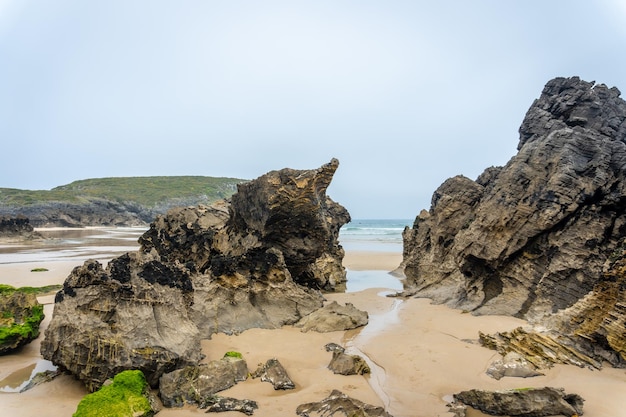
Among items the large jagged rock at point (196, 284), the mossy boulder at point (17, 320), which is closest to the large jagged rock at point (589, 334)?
the large jagged rock at point (196, 284)

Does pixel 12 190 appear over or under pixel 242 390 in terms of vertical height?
over

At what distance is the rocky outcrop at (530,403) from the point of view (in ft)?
22.3

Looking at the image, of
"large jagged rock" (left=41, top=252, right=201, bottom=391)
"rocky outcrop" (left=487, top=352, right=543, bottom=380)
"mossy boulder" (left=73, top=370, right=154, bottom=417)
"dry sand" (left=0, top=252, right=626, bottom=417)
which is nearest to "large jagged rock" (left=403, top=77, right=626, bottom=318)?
"dry sand" (left=0, top=252, right=626, bottom=417)

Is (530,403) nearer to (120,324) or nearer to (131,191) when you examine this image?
(120,324)

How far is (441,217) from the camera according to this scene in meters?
21.3

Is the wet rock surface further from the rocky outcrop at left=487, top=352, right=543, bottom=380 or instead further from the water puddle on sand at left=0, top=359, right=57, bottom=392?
the water puddle on sand at left=0, top=359, right=57, bottom=392

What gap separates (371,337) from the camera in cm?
1235

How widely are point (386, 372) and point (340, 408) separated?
2.60 meters

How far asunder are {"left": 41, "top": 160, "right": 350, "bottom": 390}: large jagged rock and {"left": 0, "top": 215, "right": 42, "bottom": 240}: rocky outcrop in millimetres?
39710

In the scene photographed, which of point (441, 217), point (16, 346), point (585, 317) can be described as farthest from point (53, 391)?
point (441, 217)

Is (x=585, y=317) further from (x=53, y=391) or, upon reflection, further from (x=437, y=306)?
(x=53, y=391)

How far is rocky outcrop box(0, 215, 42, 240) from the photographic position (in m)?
48.5

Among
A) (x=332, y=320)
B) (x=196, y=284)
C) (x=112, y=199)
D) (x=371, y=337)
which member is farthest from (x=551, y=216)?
(x=112, y=199)

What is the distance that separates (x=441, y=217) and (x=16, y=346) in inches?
742
